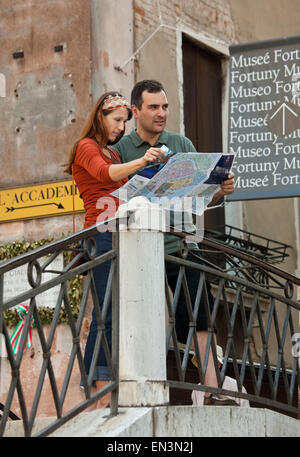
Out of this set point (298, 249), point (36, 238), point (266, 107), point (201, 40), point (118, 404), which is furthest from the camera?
point (298, 249)

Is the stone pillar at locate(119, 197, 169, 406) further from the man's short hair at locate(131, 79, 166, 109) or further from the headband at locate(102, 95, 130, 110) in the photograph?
the man's short hair at locate(131, 79, 166, 109)

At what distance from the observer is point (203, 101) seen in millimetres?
11812

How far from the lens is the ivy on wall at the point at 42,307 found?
9352mm

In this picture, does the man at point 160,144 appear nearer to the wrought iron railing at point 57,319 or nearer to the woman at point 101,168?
the woman at point 101,168

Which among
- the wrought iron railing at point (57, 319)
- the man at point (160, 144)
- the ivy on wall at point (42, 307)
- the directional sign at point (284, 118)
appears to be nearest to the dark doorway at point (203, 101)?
the directional sign at point (284, 118)

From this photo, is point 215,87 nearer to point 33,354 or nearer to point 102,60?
point 102,60

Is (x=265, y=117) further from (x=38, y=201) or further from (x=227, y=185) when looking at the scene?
(x=227, y=185)

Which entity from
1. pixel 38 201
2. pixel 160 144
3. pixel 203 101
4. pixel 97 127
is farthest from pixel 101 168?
pixel 203 101

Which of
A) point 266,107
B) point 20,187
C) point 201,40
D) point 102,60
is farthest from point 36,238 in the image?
point 201,40

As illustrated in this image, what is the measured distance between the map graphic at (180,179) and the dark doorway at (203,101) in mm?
5821

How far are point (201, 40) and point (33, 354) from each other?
168 inches

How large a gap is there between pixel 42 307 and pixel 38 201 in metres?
1.11

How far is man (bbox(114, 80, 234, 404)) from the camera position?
5809 millimetres

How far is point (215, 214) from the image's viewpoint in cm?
1192
